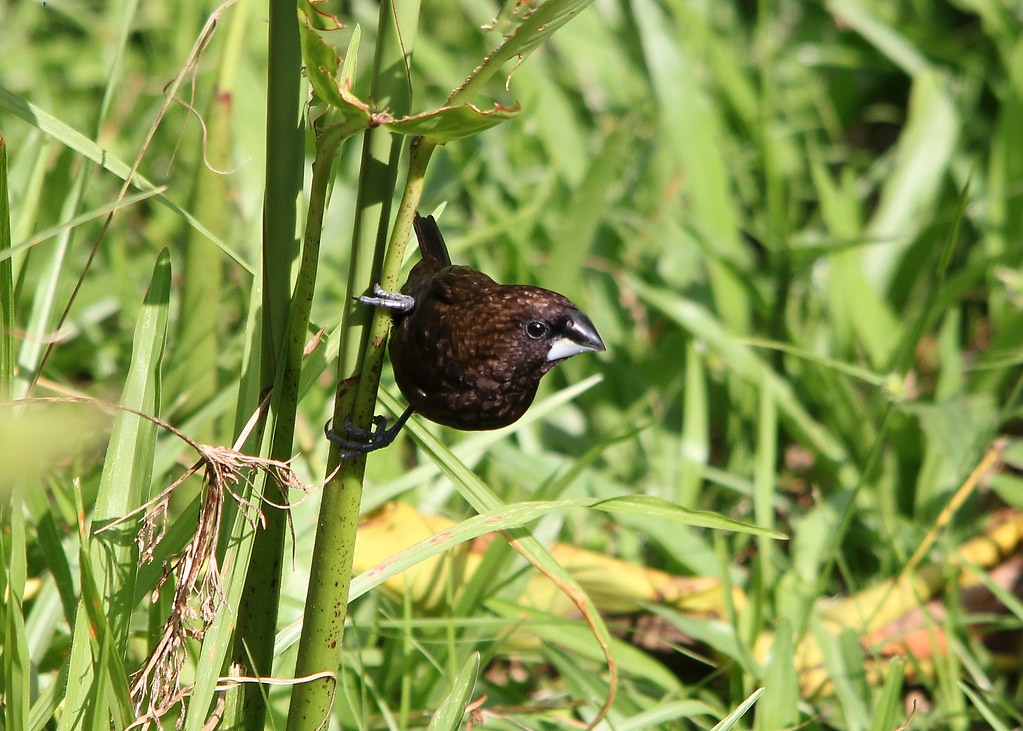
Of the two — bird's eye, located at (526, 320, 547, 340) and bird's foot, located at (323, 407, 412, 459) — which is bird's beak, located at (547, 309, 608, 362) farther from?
bird's foot, located at (323, 407, 412, 459)

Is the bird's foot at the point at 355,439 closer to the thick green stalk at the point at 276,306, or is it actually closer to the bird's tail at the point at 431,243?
the thick green stalk at the point at 276,306

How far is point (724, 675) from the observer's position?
221 cm

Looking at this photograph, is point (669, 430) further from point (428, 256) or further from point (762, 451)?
point (428, 256)

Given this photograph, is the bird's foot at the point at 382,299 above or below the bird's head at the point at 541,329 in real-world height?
above

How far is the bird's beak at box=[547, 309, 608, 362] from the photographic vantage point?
4.70ft

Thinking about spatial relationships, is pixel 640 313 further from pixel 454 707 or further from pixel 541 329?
pixel 454 707

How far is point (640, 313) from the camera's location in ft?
10.7

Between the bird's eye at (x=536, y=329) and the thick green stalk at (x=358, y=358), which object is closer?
the thick green stalk at (x=358, y=358)

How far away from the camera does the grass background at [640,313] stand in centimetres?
183

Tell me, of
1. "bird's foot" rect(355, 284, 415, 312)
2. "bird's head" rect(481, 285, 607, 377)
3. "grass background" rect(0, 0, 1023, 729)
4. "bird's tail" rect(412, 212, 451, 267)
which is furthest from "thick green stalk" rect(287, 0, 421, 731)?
"bird's tail" rect(412, 212, 451, 267)

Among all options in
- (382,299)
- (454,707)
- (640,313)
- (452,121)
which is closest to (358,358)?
(382,299)

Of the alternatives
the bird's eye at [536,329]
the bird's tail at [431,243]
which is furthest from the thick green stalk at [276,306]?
the bird's tail at [431,243]

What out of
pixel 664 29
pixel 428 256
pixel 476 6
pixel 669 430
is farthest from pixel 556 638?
pixel 476 6

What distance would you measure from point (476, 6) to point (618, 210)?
104cm
